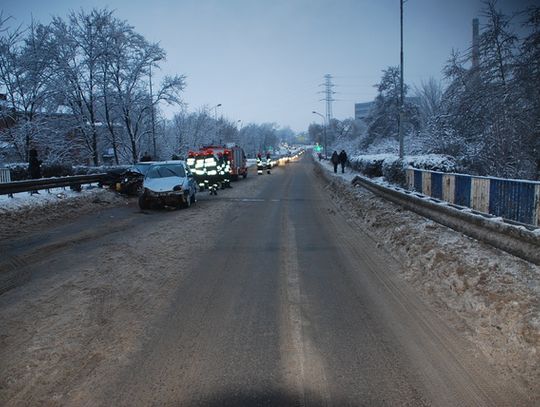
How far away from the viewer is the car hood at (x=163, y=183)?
53.8ft

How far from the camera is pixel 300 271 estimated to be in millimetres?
7691

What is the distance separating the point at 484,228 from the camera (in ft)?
27.1

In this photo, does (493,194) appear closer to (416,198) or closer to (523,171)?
(416,198)

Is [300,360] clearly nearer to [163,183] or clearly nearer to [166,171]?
[163,183]

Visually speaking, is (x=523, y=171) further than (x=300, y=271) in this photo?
Yes

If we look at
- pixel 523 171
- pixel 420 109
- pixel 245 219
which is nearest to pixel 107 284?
pixel 245 219

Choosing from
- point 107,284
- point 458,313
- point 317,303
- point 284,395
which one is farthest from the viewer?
point 107,284

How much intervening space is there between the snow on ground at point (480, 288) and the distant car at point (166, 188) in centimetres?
838

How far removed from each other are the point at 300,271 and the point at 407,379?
3818 millimetres

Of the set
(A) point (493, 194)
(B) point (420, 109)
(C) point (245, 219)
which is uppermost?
(B) point (420, 109)

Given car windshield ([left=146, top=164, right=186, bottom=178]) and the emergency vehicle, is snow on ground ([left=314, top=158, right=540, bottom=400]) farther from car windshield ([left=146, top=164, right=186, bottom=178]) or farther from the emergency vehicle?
the emergency vehicle

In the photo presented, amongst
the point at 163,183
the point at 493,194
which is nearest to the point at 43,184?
the point at 163,183

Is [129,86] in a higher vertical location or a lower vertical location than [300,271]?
higher

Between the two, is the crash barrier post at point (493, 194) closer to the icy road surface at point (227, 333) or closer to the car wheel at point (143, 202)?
the icy road surface at point (227, 333)
